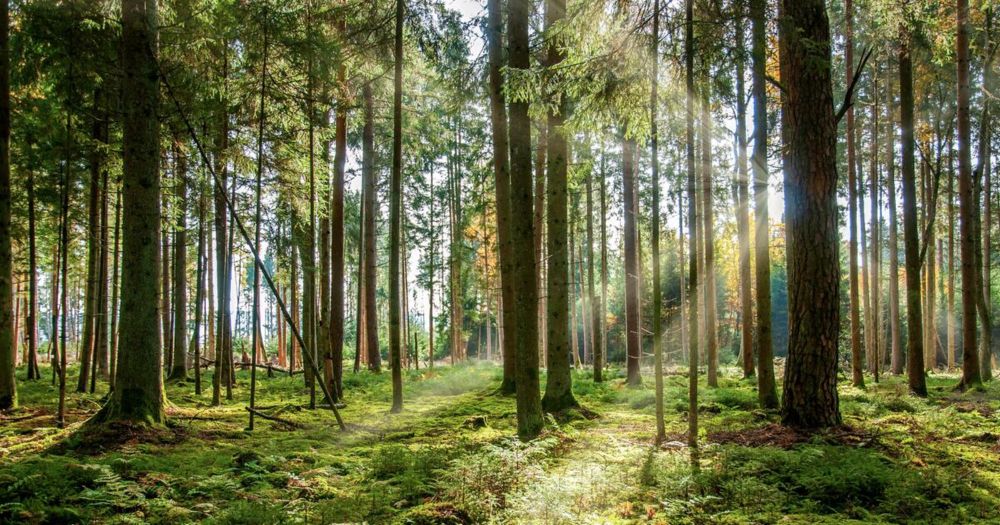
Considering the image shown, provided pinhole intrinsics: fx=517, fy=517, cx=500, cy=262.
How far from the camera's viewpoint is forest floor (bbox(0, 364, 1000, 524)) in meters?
4.09

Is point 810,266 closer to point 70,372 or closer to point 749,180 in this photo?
point 749,180

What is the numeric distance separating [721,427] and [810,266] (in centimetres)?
268

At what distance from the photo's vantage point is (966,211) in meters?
10.9

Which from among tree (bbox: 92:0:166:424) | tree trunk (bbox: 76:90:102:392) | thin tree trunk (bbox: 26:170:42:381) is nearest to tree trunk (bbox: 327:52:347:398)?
tree trunk (bbox: 76:90:102:392)

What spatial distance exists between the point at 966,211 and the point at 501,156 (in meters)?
9.90

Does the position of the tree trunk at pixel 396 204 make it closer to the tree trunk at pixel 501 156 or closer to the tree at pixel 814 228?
the tree trunk at pixel 501 156

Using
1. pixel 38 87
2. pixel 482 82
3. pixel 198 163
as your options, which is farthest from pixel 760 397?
pixel 38 87

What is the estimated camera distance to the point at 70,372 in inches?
651

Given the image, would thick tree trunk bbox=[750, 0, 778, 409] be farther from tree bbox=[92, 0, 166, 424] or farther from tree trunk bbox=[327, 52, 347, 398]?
tree bbox=[92, 0, 166, 424]

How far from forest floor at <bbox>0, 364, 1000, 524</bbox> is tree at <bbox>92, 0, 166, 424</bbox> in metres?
0.64

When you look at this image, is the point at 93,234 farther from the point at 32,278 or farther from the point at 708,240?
the point at 708,240

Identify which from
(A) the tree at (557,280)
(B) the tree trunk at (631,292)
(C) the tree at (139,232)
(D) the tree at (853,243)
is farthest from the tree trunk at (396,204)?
(D) the tree at (853,243)

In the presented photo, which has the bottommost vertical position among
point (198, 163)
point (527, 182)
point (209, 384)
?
point (209, 384)

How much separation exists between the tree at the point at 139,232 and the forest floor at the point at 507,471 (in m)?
0.64
